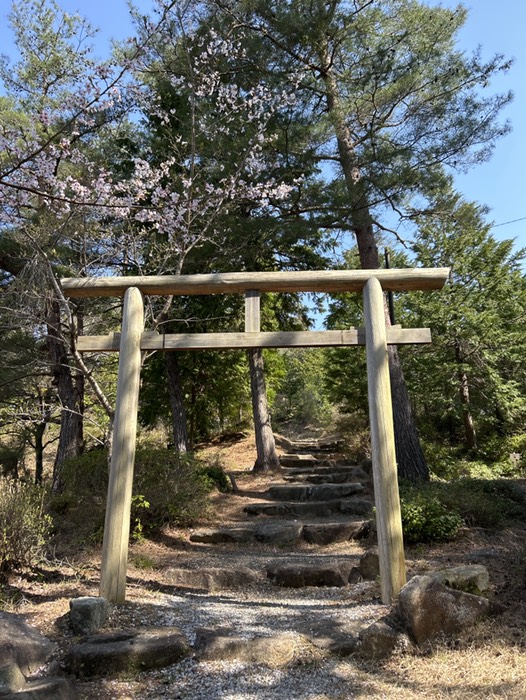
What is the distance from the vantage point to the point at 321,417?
71.2 ft

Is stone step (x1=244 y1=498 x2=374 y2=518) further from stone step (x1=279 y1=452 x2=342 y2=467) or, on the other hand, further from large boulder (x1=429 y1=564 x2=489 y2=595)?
large boulder (x1=429 y1=564 x2=489 y2=595)

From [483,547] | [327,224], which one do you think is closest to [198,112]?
[327,224]

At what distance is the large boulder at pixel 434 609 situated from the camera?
3.49 metres

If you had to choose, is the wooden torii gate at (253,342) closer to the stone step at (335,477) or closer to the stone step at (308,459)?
the stone step at (335,477)

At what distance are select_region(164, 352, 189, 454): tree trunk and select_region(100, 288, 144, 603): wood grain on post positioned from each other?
287 inches

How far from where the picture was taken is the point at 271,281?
487cm

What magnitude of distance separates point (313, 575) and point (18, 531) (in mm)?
3022

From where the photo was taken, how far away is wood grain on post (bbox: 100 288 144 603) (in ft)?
14.0

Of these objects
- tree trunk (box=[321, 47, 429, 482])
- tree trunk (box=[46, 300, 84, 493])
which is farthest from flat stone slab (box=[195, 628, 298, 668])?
tree trunk (box=[46, 300, 84, 493])

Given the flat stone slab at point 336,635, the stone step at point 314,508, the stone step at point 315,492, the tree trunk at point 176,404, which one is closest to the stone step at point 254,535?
the stone step at point 314,508

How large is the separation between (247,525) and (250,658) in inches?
188

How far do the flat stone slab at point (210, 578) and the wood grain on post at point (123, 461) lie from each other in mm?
1282

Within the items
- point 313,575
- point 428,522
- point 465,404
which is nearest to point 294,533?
point 313,575

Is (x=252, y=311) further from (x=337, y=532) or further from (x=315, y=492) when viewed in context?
(x=315, y=492)
